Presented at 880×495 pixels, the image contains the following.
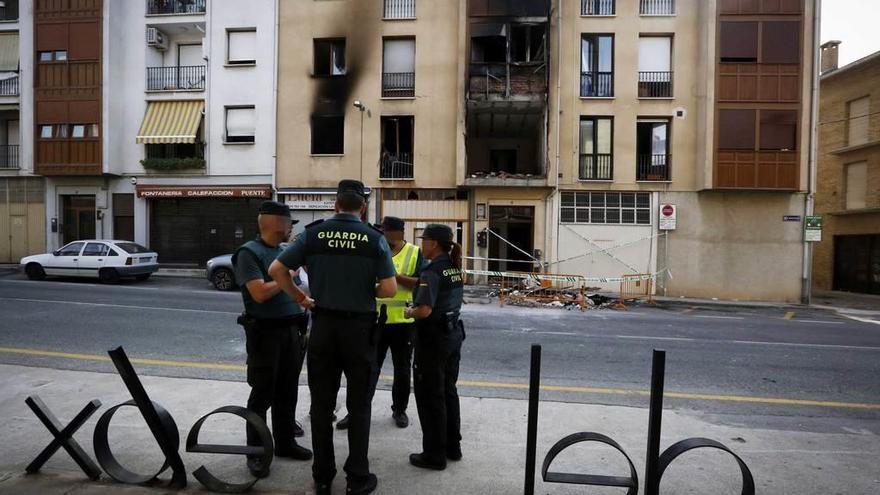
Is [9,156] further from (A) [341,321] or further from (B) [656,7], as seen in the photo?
(B) [656,7]

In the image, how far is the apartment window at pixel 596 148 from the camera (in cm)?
1894

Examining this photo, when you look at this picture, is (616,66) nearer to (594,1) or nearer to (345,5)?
(594,1)

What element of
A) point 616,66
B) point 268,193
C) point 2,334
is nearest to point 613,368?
point 2,334

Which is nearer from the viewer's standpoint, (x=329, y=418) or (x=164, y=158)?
(x=329, y=418)

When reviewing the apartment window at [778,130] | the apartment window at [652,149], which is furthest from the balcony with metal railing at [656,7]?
the apartment window at [778,130]

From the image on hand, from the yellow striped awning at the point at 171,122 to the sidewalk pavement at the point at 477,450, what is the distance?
58.8 feet

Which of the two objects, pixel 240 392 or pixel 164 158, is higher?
pixel 164 158

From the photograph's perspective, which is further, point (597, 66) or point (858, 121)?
point (858, 121)

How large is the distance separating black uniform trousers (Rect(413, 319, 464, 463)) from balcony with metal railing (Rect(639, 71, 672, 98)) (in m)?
18.2

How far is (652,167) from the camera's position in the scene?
18.8 meters

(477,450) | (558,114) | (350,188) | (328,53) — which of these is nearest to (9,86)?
(328,53)

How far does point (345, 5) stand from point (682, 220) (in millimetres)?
15620

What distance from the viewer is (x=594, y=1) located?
1909 cm

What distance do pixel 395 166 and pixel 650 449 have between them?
18052 millimetres
